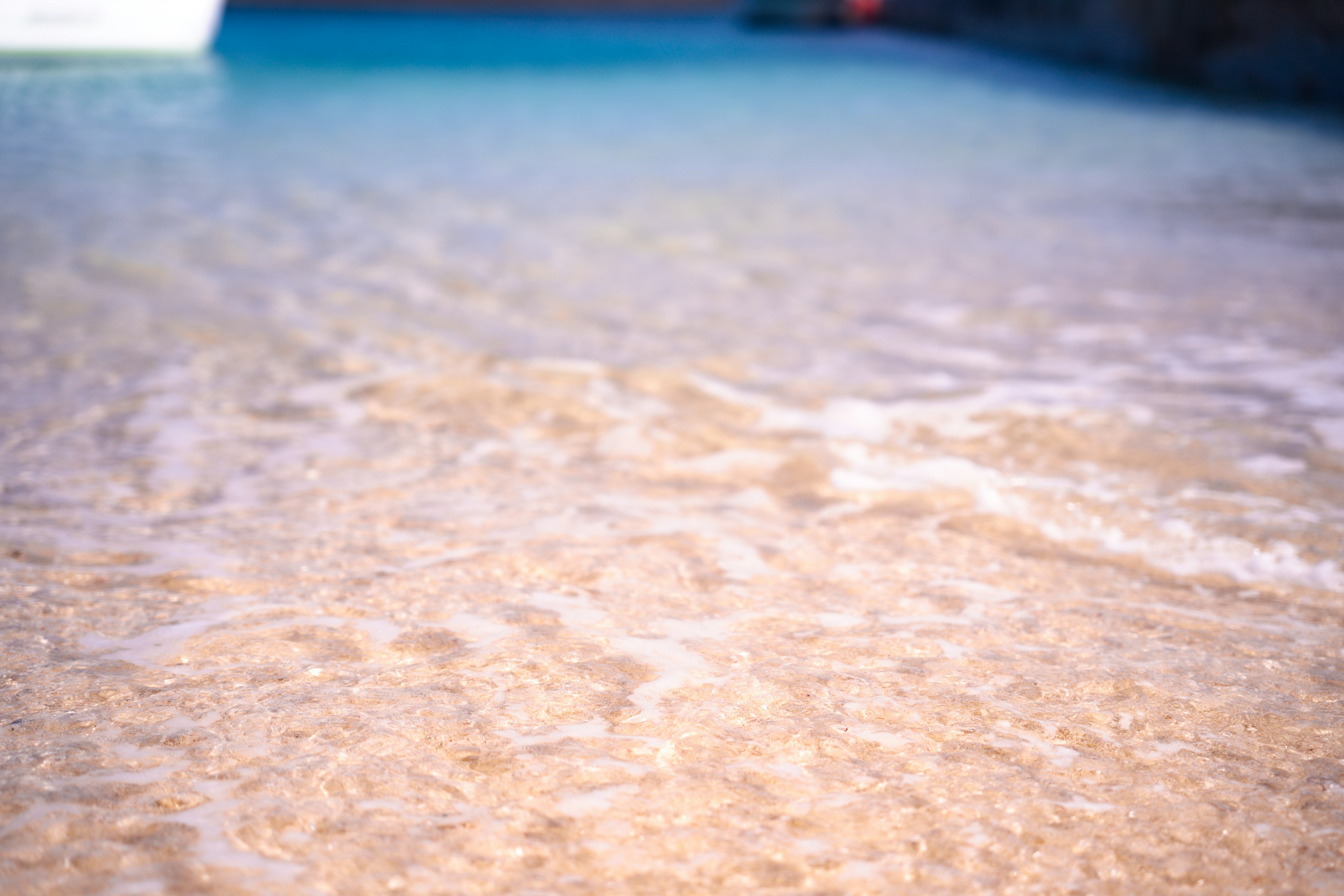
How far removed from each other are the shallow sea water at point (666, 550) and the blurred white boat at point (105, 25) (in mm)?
8971

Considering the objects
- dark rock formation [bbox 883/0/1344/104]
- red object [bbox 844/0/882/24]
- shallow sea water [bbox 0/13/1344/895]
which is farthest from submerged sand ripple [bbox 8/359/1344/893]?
red object [bbox 844/0/882/24]

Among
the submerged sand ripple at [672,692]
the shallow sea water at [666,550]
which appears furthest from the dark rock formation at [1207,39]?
the submerged sand ripple at [672,692]

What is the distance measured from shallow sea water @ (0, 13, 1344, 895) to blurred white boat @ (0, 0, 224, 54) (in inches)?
353

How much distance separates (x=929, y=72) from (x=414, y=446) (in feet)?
45.4

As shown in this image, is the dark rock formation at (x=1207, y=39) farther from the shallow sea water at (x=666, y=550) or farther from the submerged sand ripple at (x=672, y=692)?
the submerged sand ripple at (x=672, y=692)

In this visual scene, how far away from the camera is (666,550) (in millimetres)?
2084

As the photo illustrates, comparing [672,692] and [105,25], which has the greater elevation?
[105,25]

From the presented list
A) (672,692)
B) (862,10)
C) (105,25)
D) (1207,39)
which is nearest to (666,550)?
(672,692)

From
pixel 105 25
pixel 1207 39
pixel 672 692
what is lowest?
pixel 672 692

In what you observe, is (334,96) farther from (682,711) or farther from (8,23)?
(682,711)

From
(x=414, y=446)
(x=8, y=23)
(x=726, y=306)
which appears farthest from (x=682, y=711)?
(x=8, y=23)

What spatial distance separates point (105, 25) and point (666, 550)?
13.8 metres

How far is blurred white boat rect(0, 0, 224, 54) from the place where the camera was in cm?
1205

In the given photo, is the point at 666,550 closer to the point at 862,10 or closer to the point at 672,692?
the point at 672,692
